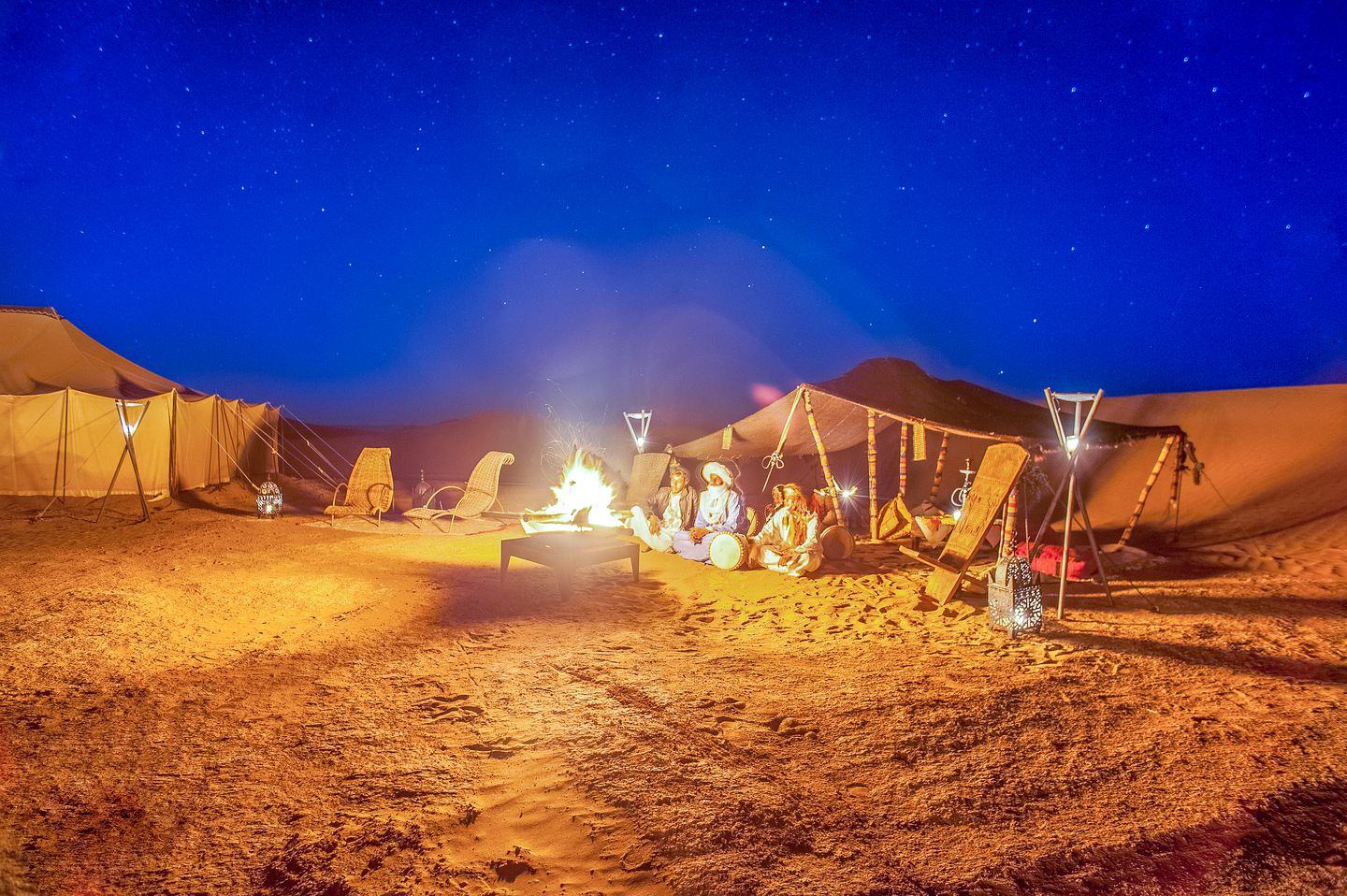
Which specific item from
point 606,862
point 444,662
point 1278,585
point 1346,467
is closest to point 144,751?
point 444,662

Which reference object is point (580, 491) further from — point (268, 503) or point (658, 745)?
point (658, 745)

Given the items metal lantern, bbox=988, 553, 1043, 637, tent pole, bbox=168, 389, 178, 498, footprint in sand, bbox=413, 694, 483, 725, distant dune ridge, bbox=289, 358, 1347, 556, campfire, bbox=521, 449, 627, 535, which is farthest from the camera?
tent pole, bbox=168, 389, 178, 498

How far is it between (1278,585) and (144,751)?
407 inches

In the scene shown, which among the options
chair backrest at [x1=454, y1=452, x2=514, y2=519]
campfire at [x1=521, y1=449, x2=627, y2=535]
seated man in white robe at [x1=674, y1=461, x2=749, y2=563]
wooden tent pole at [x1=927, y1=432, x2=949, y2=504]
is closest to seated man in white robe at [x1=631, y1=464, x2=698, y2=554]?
seated man in white robe at [x1=674, y1=461, x2=749, y2=563]

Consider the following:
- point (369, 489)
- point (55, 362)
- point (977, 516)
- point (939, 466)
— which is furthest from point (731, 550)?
point (55, 362)

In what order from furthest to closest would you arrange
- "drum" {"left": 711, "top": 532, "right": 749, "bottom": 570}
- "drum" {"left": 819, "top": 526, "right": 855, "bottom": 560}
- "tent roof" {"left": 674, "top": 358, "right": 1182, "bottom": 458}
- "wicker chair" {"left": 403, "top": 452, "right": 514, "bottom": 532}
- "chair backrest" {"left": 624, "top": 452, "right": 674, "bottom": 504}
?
"chair backrest" {"left": 624, "top": 452, "right": 674, "bottom": 504} < "wicker chair" {"left": 403, "top": 452, "right": 514, "bottom": 532} < "drum" {"left": 819, "top": 526, "right": 855, "bottom": 560} < "tent roof" {"left": 674, "top": 358, "right": 1182, "bottom": 458} < "drum" {"left": 711, "top": 532, "right": 749, "bottom": 570}

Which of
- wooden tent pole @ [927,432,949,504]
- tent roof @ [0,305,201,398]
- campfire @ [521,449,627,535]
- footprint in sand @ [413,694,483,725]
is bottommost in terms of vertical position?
footprint in sand @ [413,694,483,725]

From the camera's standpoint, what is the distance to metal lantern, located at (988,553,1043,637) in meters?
5.80

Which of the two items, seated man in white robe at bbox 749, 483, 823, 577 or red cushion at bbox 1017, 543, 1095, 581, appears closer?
red cushion at bbox 1017, 543, 1095, 581

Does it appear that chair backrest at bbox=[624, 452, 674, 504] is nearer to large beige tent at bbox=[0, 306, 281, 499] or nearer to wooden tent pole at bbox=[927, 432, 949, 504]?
wooden tent pole at bbox=[927, 432, 949, 504]

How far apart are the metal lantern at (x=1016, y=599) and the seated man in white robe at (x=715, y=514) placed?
363 cm

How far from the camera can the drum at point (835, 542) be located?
9.11 m

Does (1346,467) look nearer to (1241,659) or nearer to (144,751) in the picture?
(1241,659)

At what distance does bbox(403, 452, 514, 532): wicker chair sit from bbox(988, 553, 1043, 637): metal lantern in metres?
8.49
